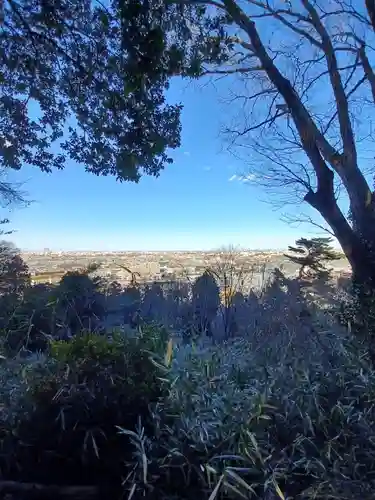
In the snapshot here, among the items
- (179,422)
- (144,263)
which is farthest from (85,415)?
(144,263)

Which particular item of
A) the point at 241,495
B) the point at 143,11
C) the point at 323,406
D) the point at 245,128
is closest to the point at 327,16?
the point at 245,128

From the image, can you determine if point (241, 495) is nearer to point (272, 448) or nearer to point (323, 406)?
point (272, 448)

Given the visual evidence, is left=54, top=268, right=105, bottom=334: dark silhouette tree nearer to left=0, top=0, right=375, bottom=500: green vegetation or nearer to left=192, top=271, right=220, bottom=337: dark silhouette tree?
left=0, top=0, right=375, bottom=500: green vegetation

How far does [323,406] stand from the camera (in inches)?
49.7

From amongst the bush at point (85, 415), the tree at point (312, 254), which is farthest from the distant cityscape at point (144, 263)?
the bush at point (85, 415)

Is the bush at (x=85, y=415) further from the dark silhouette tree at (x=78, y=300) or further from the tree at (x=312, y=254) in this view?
the tree at (x=312, y=254)

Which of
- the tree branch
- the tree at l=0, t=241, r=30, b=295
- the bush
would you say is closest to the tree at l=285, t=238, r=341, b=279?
the tree branch

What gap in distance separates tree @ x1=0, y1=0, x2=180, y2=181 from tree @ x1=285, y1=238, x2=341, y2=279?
7.71 feet

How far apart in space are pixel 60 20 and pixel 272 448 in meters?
2.45

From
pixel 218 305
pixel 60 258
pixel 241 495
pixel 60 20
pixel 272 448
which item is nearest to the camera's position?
pixel 241 495

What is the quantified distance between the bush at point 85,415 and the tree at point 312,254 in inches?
129

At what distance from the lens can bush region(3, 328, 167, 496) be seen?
42.9 inches

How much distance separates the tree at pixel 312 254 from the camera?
→ 4156mm

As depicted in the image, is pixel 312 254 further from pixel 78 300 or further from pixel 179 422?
pixel 179 422
